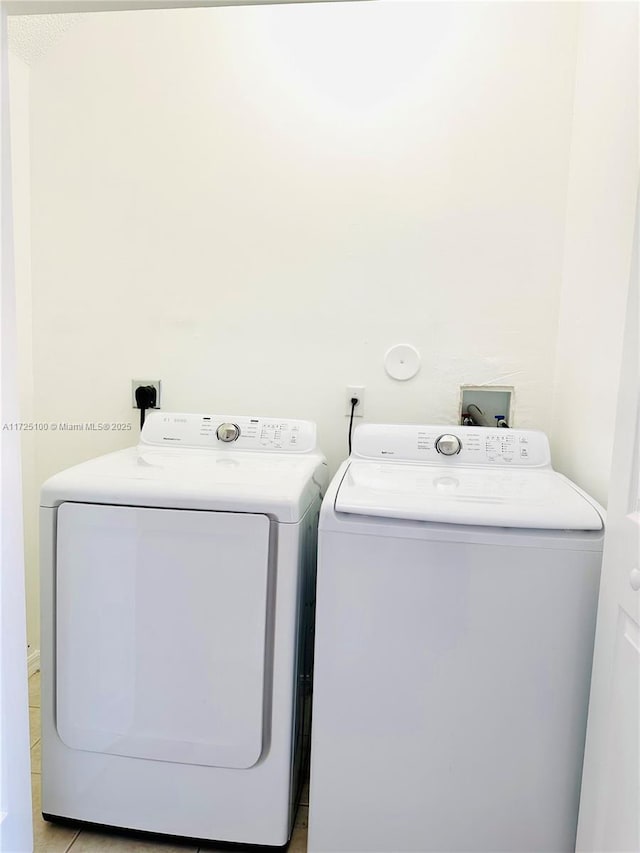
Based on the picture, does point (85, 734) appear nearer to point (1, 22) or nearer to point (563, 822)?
point (563, 822)

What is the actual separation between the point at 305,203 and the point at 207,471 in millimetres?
1014

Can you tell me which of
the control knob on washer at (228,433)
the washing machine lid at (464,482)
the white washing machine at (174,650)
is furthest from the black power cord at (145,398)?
the washing machine lid at (464,482)

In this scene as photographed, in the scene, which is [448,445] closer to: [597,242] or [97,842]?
[597,242]

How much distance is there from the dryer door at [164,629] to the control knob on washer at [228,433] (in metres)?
0.49

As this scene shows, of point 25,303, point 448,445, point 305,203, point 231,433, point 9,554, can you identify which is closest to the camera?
point 9,554

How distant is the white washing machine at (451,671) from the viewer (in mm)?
1106

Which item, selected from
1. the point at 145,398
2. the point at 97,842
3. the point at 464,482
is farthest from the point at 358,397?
the point at 97,842

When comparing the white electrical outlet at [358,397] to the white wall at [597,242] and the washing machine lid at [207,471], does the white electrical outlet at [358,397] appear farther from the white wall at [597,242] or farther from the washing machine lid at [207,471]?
the white wall at [597,242]

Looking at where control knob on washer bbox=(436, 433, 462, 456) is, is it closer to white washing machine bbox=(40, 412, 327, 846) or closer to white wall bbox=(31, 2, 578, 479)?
white wall bbox=(31, 2, 578, 479)

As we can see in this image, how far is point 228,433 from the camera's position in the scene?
1.68m

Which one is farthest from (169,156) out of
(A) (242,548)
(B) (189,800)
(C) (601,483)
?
(B) (189,800)

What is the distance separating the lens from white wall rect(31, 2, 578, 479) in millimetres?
1735

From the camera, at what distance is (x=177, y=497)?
1220mm

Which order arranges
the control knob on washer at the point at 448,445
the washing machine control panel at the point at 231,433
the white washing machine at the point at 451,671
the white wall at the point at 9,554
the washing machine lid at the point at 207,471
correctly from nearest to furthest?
the white wall at the point at 9,554 < the white washing machine at the point at 451,671 < the washing machine lid at the point at 207,471 < the control knob on washer at the point at 448,445 < the washing machine control panel at the point at 231,433
